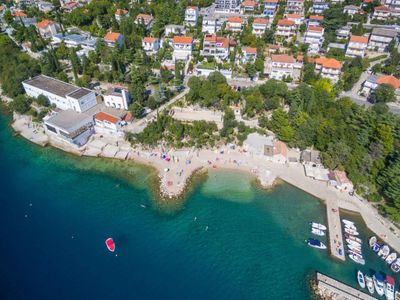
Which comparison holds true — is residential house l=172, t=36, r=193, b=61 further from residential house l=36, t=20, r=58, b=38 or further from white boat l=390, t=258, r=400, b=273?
white boat l=390, t=258, r=400, b=273

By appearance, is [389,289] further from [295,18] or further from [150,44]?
[295,18]

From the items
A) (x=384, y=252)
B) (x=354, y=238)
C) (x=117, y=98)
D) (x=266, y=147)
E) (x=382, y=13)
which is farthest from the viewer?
(x=382, y=13)

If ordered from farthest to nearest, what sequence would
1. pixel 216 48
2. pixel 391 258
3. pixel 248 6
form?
pixel 248 6 → pixel 216 48 → pixel 391 258

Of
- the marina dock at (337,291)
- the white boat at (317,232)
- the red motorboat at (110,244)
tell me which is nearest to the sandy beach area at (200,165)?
the white boat at (317,232)

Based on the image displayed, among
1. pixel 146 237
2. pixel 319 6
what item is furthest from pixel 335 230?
pixel 319 6

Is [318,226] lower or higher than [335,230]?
higher

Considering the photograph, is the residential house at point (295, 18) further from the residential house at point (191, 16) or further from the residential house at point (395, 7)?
the residential house at point (395, 7)

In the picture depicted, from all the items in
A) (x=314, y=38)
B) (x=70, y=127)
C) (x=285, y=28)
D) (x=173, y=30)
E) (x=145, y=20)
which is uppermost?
(x=145, y=20)
